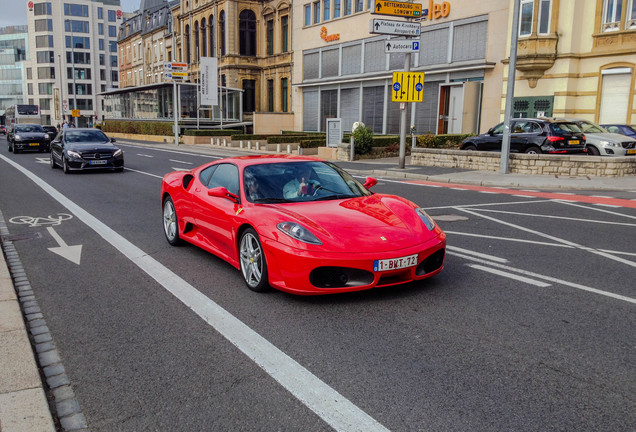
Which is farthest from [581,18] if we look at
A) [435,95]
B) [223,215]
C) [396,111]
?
[223,215]

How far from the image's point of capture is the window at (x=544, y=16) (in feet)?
82.2

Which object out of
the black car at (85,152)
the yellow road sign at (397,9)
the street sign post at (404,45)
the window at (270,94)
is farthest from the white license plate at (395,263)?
the window at (270,94)

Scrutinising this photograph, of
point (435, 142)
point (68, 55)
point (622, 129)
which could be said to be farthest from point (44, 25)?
point (622, 129)

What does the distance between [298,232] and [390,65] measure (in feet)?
108

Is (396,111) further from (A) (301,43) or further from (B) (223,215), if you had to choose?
(B) (223,215)

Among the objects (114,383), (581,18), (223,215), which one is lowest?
(114,383)

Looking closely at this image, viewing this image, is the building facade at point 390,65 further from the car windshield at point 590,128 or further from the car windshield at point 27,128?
the car windshield at point 27,128

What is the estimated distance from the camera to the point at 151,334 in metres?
4.63

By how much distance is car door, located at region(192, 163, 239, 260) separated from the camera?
6.22 m

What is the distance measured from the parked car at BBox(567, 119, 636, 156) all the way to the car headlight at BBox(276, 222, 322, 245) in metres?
17.9

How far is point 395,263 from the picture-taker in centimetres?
524

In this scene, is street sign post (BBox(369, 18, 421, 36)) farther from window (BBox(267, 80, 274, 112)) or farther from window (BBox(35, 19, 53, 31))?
window (BBox(35, 19, 53, 31))

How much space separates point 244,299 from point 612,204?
10248 millimetres

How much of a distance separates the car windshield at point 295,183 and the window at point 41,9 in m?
130
